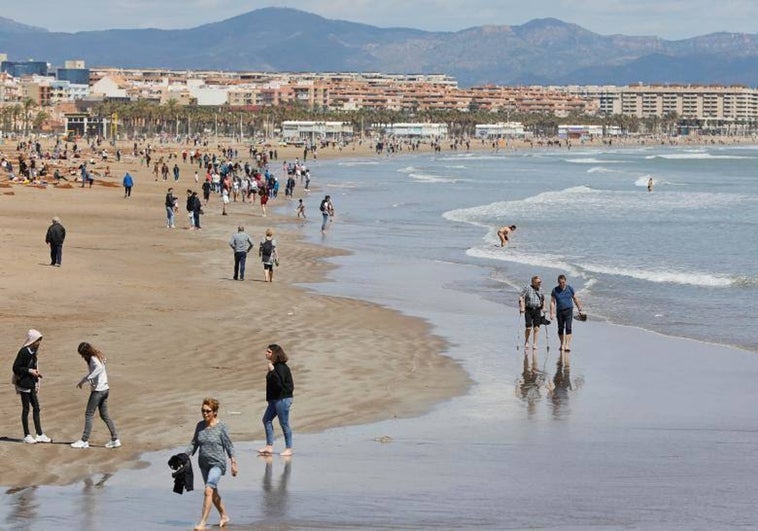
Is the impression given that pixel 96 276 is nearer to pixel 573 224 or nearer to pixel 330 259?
pixel 330 259

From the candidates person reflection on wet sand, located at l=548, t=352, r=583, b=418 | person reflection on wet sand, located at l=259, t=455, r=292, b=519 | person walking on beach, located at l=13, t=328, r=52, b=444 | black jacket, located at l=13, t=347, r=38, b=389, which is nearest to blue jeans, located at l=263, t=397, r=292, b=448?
person reflection on wet sand, located at l=259, t=455, r=292, b=519

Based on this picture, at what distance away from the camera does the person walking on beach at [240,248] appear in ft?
83.6

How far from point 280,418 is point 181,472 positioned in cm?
233

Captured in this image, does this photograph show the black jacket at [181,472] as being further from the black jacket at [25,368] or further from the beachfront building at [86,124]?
the beachfront building at [86,124]

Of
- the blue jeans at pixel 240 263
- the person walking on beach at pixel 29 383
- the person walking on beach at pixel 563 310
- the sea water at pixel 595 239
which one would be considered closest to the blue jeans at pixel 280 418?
the person walking on beach at pixel 29 383

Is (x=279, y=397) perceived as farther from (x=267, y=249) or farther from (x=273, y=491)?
(x=267, y=249)

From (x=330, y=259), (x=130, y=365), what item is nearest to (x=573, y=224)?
(x=330, y=259)

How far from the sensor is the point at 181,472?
1016 cm

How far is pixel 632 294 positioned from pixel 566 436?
13.8 meters

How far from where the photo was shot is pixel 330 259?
3228 cm

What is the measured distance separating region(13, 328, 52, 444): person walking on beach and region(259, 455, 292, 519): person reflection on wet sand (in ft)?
6.61

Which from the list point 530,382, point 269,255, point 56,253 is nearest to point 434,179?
point 269,255

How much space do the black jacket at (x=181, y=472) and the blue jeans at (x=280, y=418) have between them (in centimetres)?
214

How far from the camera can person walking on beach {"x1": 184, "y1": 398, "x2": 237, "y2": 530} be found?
33.0 feet
